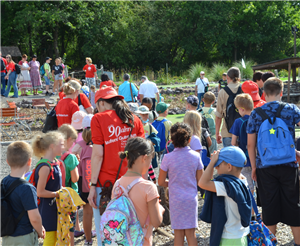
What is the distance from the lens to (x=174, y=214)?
3598mm

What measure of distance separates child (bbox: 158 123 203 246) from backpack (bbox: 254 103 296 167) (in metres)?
0.69

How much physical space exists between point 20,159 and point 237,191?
1.77 metres

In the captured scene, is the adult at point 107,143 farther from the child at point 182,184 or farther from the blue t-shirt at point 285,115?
the blue t-shirt at point 285,115

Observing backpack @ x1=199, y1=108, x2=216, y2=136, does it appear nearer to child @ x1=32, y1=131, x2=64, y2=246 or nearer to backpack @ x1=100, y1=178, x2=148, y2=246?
child @ x1=32, y1=131, x2=64, y2=246

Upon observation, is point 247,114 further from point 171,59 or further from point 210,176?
point 171,59

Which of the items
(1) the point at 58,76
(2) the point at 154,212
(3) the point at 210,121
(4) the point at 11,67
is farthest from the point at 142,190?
(4) the point at 11,67

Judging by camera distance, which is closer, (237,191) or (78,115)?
(237,191)

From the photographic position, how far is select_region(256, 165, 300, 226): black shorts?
368cm

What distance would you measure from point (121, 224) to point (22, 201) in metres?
0.88

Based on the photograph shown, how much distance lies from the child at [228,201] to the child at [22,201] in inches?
53.7

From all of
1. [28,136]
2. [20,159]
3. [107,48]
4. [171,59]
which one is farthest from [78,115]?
[171,59]

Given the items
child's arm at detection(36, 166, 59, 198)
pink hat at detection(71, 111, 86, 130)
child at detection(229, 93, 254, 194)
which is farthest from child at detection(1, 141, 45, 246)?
child at detection(229, 93, 254, 194)

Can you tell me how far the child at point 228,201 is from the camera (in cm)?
272

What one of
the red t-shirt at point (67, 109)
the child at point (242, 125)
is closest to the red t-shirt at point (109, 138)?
the child at point (242, 125)
